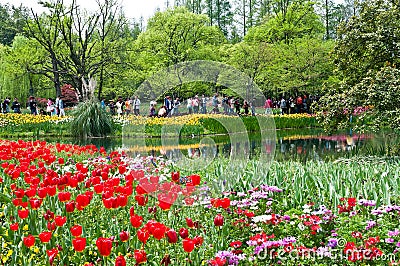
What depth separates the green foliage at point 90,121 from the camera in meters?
18.5

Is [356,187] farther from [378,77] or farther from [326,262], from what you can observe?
[378,77]

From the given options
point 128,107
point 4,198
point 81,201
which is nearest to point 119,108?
point 128,107

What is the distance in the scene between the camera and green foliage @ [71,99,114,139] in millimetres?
18500

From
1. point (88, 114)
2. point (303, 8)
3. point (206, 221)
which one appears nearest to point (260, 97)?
point (303, 8)

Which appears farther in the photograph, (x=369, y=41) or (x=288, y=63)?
(x=288, y=63)

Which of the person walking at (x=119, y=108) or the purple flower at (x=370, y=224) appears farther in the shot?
the person walking at (x=119, y=108)

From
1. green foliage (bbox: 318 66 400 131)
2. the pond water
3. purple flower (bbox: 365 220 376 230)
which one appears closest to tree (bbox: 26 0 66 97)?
the pond water

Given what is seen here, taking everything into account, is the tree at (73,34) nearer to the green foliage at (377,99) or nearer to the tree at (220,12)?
the green foliage at (377,99)

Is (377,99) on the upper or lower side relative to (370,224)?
upper

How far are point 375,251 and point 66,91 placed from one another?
132ft

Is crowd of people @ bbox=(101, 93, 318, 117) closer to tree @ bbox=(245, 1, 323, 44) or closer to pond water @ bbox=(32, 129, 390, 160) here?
pond water @ bbox=(32, 129, 390, 160)

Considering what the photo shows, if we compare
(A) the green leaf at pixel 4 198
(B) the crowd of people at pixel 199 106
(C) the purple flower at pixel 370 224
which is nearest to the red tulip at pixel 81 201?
(A) the green leaf at pixel 4 198

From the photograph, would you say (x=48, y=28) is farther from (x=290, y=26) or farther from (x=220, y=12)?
(x=220, y=12)

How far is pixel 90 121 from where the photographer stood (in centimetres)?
1872
